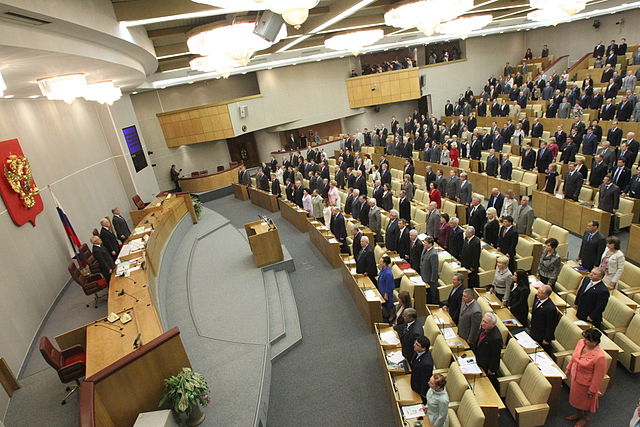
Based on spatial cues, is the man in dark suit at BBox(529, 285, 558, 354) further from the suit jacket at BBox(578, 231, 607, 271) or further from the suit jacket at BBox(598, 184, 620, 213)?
the suit jacket at BBox(598, 184, 620, 213)

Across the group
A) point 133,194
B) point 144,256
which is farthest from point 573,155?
point 133,194

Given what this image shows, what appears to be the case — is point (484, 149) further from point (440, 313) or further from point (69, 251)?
point (69, 251)

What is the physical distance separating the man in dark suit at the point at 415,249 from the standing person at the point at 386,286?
860 millimetres

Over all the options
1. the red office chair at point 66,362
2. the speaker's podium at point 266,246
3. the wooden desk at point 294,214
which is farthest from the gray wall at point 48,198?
the wooden desk at point 294,214

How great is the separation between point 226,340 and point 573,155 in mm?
9277

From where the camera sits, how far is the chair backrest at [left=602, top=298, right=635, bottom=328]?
4.67 meters

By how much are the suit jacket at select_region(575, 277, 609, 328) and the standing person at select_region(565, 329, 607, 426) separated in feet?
2.78

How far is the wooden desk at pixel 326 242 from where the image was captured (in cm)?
818

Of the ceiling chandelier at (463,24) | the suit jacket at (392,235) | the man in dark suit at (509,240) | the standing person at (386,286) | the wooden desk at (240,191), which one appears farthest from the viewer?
the wooden desk at (240,191)

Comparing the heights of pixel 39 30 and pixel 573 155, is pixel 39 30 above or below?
above

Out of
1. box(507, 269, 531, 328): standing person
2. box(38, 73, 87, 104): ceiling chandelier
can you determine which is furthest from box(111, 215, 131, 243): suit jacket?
box(507, 269, 531, 328): standing person

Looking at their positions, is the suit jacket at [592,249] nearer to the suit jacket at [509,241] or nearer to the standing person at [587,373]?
the suit jacket at [509,241]

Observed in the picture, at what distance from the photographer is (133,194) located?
13.0 metres

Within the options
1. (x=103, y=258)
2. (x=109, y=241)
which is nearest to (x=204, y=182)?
(x=109, y=241)
